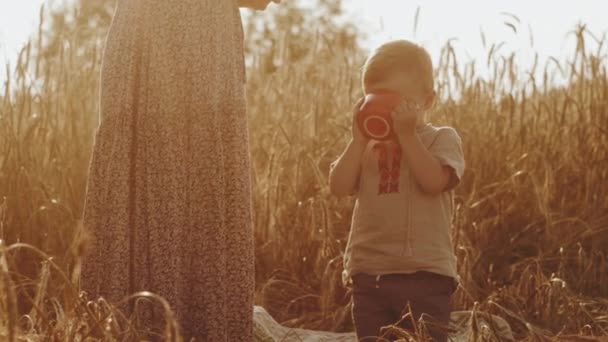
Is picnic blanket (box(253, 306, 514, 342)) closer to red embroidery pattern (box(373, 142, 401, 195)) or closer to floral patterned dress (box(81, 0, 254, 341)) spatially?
floral patterned dress (box(81, 0, 254, 341))

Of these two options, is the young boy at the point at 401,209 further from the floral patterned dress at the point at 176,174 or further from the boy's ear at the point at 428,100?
the floral patterned dress at the point at 176,174

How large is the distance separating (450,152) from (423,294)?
369mm

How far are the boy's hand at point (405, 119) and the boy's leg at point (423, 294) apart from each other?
364 mm

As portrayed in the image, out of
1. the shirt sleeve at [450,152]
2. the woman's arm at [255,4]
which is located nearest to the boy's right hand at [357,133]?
the shirt sleeve at [450,152]

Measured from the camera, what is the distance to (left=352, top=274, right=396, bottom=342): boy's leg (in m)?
2.69

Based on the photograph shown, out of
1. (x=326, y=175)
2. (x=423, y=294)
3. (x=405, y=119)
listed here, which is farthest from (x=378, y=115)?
(x=326, y=175)

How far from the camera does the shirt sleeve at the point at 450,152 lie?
8.71 feet

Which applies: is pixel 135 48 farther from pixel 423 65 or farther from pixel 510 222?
pixel 510 222

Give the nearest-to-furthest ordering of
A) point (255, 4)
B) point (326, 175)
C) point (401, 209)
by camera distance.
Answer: point (401, 209)
point (255, 4)
point (326, 175)

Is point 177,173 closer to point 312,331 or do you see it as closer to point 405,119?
point 405,119

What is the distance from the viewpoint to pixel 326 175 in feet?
14.3

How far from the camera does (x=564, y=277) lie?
12.9ft

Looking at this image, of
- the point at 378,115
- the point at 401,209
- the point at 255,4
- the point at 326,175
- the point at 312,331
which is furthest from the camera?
the point at 326,175

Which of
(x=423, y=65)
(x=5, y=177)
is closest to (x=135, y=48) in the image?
(x=423, y=65)
